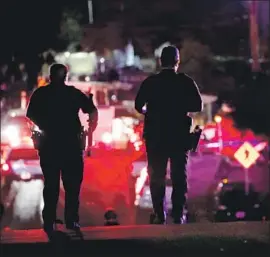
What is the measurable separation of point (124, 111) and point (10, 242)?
11473 mm

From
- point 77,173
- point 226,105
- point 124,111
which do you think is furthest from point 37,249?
point 226,105

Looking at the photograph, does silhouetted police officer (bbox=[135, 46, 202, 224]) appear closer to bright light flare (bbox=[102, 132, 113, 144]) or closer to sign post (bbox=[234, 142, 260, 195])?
bright light flare (bbox=[102, 132, 113, 144])

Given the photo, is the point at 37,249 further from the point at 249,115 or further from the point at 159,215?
the point at 249,115

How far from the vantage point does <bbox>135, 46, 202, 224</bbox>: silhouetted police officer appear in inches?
312

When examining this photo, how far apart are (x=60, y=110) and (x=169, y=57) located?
1.16 metres

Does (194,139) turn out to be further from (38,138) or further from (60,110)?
(38,138)

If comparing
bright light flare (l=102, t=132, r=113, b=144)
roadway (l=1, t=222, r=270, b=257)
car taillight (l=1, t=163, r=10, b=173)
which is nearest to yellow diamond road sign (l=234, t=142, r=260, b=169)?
bright light flare (l=102, t=132, r=113, b=144)

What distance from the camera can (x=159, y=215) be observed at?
8.27 metres

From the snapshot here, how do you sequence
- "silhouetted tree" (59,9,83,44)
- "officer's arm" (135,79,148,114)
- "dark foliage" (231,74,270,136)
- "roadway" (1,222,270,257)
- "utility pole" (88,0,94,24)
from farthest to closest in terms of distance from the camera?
"utility pole" (88,0,94,24), "silhouetted tree" (59,9,83,44), "dark foliage" (231,74,270,136), "officer's arm" (135,79,148,114), "roadway" (1,222,270,257)

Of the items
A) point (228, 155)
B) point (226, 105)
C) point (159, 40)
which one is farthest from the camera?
point (159, 40)

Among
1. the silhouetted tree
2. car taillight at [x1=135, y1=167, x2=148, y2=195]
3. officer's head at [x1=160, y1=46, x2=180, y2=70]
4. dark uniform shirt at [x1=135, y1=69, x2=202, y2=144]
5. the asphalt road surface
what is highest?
the silhouetted tree

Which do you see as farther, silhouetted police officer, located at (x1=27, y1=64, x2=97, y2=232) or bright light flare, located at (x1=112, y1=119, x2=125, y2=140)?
bright light flare, located at (x1=112, y1=119, x2=125, y2=140)

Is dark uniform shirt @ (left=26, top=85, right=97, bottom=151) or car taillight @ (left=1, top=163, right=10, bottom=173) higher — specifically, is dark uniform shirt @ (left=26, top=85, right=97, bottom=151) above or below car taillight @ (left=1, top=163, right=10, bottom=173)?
above

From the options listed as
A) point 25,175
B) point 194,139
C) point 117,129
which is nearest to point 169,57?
point 194,139
